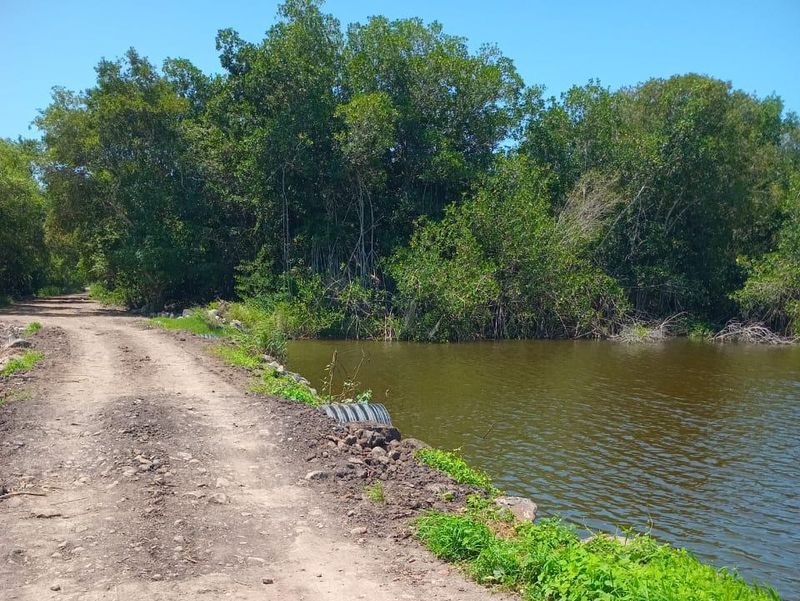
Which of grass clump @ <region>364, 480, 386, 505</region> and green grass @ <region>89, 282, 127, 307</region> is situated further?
green grass @ <region>89, 282, 127, 307</region>

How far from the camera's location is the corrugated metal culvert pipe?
1052cm

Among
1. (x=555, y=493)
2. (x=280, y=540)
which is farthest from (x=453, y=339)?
(x=280, y=540)

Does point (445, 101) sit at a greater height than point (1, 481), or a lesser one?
greater

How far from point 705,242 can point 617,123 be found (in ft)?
27.2

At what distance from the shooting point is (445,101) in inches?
1227

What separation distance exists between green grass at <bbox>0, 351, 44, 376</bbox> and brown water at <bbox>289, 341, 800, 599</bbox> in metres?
7.23

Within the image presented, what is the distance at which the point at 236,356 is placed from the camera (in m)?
15.4

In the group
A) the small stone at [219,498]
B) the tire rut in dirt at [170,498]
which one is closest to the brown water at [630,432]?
the small stone at [219,498]

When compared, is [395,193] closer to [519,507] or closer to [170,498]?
[519,507]

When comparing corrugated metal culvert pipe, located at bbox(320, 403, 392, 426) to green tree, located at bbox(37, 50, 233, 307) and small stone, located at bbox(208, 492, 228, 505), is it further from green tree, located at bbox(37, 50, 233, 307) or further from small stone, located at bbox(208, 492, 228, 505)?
green tree, located at bbox(37, 50, 233, 307)

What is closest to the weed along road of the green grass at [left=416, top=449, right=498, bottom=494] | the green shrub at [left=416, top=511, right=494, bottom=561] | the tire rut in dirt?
the tire rut in dirt

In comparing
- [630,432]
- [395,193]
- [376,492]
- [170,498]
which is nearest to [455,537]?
[376,492]

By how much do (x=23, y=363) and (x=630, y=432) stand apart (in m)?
12.0

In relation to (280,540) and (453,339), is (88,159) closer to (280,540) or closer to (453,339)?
(453,339)
